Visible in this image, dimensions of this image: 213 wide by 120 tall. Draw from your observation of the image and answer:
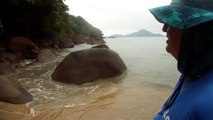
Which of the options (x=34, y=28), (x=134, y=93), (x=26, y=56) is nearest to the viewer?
(x=134, y=93)

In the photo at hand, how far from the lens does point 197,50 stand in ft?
3.56

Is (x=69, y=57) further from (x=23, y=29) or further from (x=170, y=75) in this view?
(x=23, y=29)

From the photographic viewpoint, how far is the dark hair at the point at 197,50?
1.08 meters

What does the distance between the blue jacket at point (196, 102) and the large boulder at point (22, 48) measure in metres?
13.8

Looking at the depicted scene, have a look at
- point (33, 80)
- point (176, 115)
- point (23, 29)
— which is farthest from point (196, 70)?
point (23, 29)

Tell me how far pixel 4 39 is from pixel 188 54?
16578mm

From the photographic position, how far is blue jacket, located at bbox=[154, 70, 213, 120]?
1001 mm

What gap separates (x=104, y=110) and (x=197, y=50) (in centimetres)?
465

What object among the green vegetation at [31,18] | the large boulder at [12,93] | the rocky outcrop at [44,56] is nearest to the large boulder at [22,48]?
the rocky outcrop at [44,56]

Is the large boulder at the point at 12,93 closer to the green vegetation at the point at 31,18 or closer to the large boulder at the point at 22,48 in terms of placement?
the large boulder at the point at 22,48

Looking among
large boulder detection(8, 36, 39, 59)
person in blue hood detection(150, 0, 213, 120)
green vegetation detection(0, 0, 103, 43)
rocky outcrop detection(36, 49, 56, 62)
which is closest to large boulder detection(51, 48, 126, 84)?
rocky outcrop detection(36, 49, 56, 62)

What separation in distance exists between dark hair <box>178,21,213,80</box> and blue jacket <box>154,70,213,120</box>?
1.4 inches

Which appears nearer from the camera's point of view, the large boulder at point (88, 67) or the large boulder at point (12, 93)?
the large boulder at point (12, 93)

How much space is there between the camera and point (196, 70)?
1123 mm
